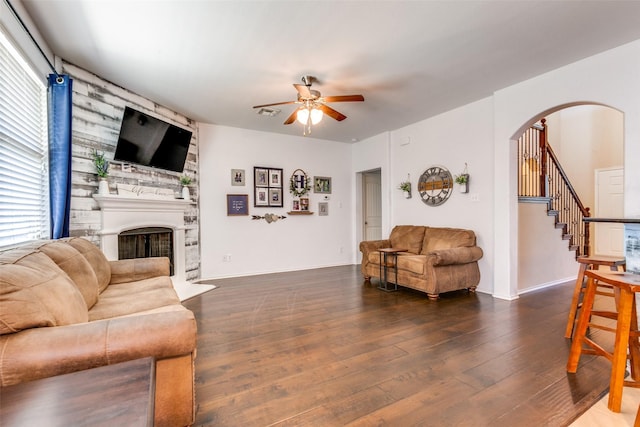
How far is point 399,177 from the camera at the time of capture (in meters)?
5.38

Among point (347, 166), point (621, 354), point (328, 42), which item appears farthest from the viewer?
point (347, 166)

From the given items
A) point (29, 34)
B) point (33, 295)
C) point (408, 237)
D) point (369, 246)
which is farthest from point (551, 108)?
point (29, 34)

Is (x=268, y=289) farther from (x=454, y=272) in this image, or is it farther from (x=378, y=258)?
(x=454, y=272)

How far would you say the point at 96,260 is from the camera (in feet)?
8.19

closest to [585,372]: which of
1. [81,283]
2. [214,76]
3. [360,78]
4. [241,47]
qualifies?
[360,78]

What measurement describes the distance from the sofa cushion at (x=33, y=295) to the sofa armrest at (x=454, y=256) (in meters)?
3.41

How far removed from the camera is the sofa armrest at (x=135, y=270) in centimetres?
275

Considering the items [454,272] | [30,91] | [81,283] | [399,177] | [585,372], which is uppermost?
[30,91]

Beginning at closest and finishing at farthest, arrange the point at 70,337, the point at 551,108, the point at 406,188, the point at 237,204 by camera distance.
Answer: the point at 70,337 → the point at 551,108 → the point at 406,188 → the point at 237,204

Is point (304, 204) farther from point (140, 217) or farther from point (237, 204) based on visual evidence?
point (140, 217)

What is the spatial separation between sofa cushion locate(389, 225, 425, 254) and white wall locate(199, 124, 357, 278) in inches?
59.7

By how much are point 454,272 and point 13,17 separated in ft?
15.7

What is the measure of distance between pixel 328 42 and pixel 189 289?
11.8 ft

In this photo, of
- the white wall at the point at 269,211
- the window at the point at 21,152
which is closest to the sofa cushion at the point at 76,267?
the window at the point at 21,152
